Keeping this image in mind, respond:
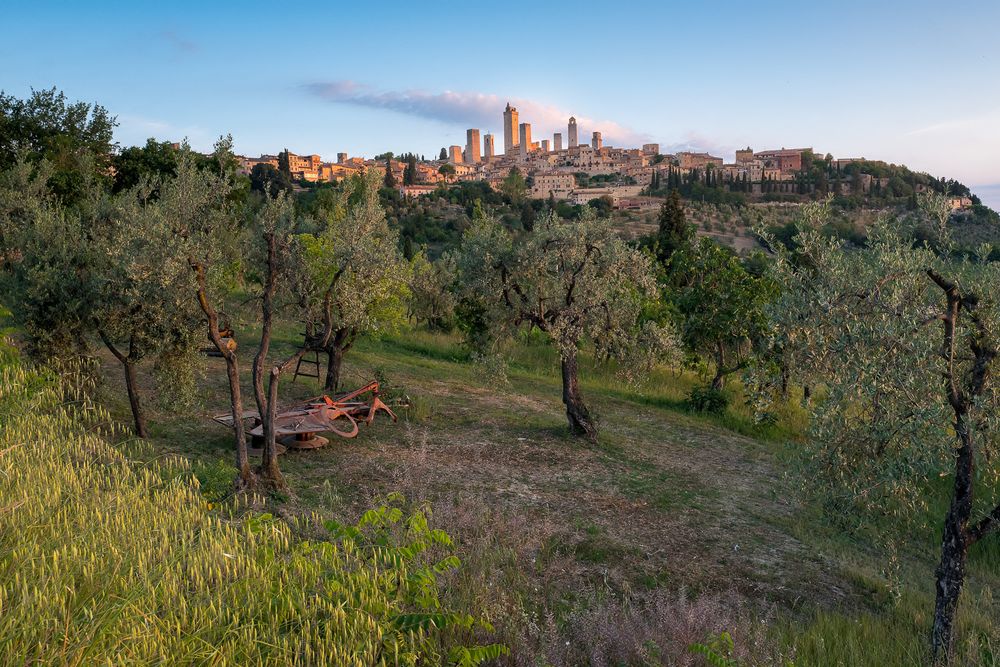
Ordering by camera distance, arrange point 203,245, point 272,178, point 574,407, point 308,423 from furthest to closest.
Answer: point 272,178
point 574,407
point 308,423
point 203,245

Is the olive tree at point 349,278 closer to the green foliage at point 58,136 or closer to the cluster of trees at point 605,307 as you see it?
the cluster of trees at point 605,307

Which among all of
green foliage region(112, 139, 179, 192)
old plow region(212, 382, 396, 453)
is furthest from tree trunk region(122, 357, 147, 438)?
green foliage region(112, 139, 179, 192)

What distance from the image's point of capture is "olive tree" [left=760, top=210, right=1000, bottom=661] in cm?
624

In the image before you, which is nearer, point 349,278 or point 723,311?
point 349,278

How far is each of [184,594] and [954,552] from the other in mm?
6882

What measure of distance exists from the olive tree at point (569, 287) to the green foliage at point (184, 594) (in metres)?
8.73

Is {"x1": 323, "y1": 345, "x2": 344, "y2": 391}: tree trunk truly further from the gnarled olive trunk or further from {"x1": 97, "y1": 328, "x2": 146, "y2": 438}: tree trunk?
{"x1": 97, "y1": 328, "x2": 146, "y2": 438}: tree trunk

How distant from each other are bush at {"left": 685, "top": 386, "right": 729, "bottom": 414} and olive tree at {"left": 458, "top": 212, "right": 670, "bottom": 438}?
491 centimetres

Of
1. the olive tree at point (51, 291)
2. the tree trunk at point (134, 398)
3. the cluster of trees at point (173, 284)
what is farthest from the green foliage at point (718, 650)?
the olive tree at point (51, 291)

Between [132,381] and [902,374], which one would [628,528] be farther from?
[132,381]

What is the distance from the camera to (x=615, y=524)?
1028 centimetres

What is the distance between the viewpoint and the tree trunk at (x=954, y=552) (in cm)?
630

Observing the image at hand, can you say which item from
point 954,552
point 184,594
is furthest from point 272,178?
point 954,552

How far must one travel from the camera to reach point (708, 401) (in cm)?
1959
